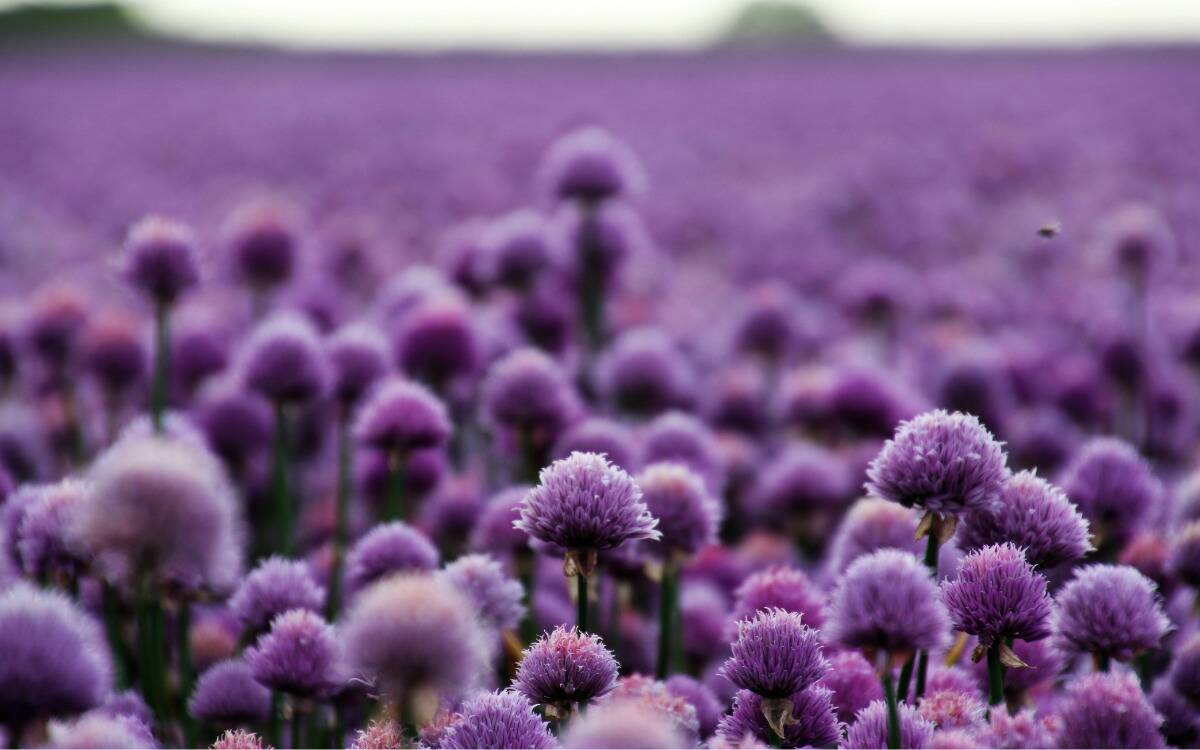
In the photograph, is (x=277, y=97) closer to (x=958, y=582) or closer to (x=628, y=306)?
(x=628, y=306)

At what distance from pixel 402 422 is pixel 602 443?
0.32 metres

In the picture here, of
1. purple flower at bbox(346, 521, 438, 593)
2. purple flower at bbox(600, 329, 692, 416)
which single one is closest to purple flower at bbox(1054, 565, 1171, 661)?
purple flower at bbox(346, 521, 438, 593)

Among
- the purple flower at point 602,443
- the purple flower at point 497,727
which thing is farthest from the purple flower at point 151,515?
the purple flower at point 602,443

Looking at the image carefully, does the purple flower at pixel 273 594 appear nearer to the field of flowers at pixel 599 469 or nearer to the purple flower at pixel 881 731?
the field of flowers at pixel 599 469

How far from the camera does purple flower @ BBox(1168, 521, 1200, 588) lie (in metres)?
1.32

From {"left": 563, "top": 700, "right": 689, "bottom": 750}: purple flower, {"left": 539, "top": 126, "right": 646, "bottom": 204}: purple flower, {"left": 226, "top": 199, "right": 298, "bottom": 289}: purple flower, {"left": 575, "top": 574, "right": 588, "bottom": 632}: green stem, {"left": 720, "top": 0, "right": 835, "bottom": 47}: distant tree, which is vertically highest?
{"left": 720, "top": 0, "right": 835, "bottom": 47}: distant tree

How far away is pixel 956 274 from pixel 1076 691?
3.35 metres

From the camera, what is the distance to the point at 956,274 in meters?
4.06

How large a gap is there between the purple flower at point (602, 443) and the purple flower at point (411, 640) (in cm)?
90

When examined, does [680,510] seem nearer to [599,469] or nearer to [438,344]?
[599,469]

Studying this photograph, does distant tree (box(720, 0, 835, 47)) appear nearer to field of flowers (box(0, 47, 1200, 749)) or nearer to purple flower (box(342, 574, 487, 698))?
field of flowers (box(0, 47, 1200, 749))

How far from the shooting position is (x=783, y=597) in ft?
4.09

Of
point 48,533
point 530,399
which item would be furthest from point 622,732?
point 530,399

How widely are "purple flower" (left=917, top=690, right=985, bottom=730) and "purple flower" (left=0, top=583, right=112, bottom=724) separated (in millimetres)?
717
